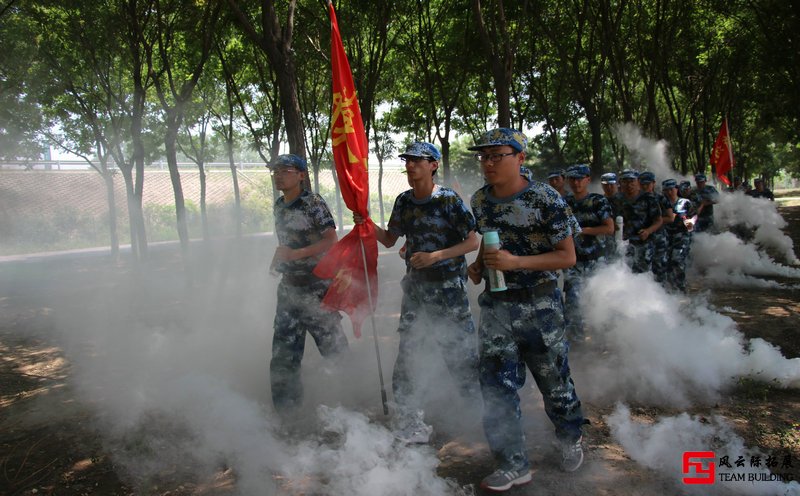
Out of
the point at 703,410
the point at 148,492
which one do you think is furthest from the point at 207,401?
the point at 703,410

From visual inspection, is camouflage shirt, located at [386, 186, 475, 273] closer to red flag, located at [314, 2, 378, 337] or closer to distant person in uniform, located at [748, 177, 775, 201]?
red flag, located at [314, 2, 378, 337]

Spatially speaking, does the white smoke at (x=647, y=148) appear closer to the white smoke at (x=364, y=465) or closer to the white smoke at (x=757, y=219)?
the white smoke at (x=757, y=219)

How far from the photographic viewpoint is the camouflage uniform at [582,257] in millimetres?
5637

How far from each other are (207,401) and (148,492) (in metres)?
1.13

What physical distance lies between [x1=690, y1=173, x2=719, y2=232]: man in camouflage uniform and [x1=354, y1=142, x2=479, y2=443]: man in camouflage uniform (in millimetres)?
8865

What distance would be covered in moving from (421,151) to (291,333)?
165 centimetres

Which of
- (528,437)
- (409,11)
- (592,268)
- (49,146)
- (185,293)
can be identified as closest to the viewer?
(528,437)

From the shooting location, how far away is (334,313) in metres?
4.31

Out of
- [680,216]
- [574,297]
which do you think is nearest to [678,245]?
[680,216]

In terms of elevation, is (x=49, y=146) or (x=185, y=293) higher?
(x=49, y=146)

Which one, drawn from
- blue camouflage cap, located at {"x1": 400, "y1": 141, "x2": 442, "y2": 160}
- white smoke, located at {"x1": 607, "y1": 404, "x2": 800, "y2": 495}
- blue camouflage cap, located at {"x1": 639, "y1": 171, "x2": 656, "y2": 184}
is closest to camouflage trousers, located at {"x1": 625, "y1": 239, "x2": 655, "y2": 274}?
blue camouflage cap, located at {"x1": 639, "y1": 171, "x2": 656, "y2": 184}

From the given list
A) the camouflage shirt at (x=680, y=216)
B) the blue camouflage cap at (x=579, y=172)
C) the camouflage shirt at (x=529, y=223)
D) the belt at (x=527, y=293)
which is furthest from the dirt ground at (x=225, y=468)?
the blue camouflage cap at (x=579, y=172)

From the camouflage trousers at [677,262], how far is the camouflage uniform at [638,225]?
1.18 m

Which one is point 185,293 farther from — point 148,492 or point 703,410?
point 703,410
